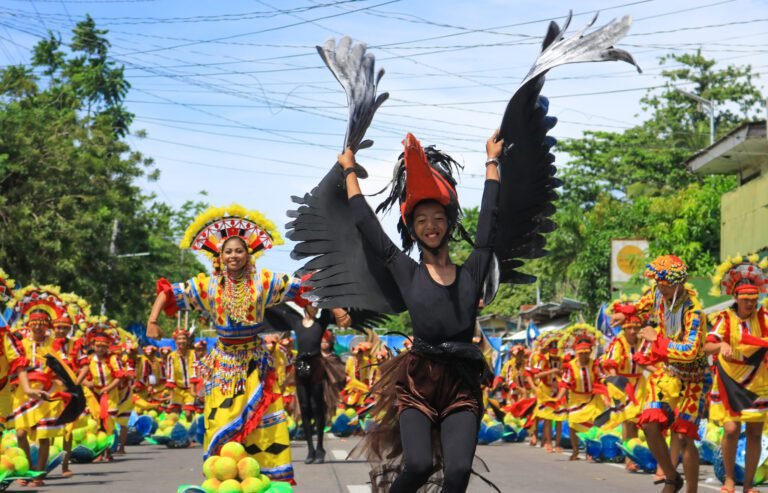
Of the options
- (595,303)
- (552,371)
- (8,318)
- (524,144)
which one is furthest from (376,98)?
(595,303)

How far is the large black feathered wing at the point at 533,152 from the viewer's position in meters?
6.31

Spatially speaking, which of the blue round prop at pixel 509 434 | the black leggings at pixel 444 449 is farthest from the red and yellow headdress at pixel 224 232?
the blue round prop at pixel 509 434

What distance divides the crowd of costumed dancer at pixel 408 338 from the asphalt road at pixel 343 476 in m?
0.36

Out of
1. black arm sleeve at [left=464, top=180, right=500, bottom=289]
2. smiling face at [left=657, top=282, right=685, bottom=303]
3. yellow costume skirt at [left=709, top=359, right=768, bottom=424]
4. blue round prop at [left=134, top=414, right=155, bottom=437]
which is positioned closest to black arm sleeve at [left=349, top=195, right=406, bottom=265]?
black arm sleeve at [left=464, top=180, right=500, bottom=289]

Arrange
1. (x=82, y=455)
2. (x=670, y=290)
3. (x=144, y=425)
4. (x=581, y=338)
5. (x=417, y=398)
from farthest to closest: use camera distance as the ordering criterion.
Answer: (x=144, y=425) < (x=581, y=338) < (x=82, y=455) < (x=670, y=290) < (x=417, y=398)

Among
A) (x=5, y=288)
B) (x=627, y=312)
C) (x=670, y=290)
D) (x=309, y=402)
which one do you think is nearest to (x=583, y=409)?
(x=309, y=402)

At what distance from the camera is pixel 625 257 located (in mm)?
38031

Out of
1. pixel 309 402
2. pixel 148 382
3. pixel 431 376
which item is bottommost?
pixel 148 382

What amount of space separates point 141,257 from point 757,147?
82.4ft

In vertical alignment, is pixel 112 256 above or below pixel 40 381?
above

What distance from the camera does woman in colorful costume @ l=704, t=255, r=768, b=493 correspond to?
11.1m

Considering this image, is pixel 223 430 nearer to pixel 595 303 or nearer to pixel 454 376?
pixel 454 376

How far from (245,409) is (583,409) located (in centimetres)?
952

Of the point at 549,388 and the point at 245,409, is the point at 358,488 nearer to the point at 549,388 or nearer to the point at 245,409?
the point at 245,409
